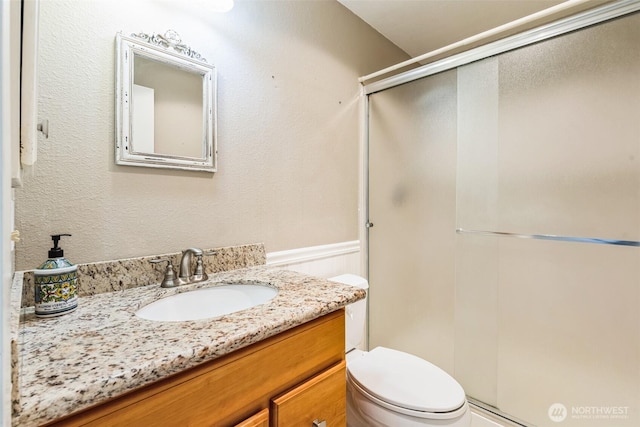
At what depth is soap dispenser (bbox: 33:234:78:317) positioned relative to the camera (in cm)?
70

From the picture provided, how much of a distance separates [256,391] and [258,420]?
0.19ft

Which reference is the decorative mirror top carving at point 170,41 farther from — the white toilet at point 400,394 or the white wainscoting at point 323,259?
the white toilet at point 400,394

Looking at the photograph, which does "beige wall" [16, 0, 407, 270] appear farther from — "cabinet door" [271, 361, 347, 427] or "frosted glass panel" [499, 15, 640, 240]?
"frosted glass panel" [499, 15, 640, 240]

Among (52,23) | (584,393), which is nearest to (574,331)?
(584,393)

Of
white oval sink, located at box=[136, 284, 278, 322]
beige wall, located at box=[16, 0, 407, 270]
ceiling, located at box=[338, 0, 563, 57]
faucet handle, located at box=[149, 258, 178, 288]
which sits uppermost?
ceiling, located at box=[338, 0, 563, 57]

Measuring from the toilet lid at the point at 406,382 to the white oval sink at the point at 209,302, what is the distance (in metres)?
0.51

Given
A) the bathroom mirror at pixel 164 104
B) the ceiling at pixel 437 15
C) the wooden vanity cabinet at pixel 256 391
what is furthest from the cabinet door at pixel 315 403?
the ceiling at pixel 437 15

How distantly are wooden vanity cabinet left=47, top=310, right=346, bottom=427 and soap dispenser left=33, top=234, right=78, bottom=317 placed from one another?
0.39m

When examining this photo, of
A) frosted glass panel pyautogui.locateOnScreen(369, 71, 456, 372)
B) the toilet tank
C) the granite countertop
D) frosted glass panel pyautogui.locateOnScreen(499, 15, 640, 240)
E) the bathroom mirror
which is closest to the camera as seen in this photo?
the granite countertop

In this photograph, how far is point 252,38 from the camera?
1285 mm

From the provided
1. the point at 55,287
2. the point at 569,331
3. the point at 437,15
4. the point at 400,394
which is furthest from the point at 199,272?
the point at 437,15

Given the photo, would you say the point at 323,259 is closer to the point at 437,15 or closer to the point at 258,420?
the point at 258,420

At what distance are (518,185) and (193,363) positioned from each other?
1.49m

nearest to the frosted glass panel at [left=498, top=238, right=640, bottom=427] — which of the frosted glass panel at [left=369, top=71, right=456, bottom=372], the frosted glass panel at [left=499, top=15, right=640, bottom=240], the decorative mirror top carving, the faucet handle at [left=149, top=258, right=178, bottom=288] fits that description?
the frosted glass panel at [left=499, top=15, right=640, bottom=240]
